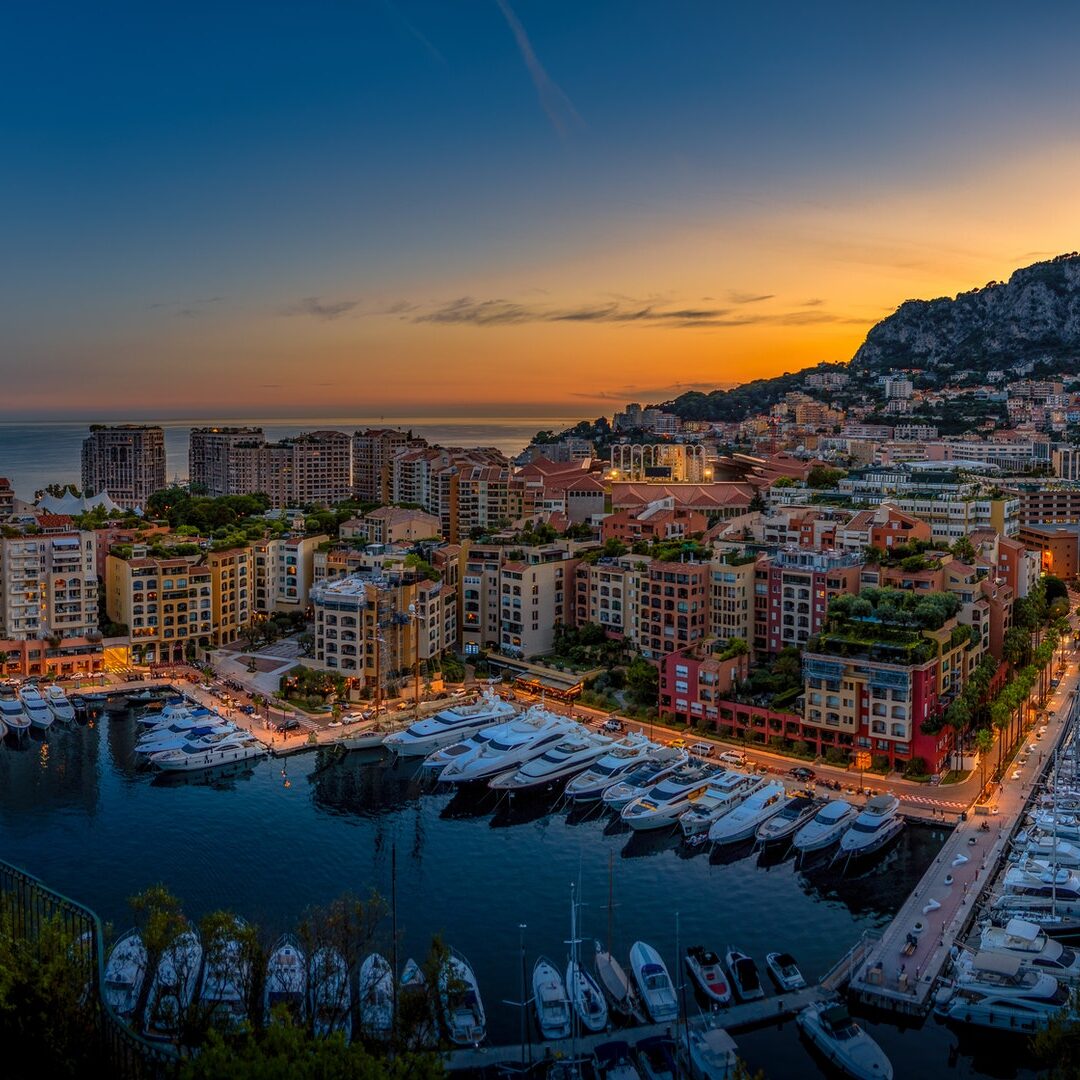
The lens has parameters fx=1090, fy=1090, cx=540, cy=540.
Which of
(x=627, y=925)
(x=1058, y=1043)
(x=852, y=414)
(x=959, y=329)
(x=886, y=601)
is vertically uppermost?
(x=959, y=329)

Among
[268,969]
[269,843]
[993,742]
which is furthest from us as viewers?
[993,742]

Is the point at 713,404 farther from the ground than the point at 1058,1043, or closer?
farther from the ground

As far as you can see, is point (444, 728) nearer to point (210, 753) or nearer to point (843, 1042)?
point (210, 753)

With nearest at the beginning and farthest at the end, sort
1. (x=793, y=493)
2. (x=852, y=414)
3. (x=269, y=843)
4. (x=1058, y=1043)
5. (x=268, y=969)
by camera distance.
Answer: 1. (x=1058, y=1043)
2. (x=268, y=969)
3. (x=269, y=843)
4. (x=793, y=493)
5. (x=852, y=414)

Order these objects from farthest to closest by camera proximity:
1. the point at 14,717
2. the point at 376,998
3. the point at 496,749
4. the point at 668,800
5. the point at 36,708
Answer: the point at 36,708 < the point at 14,717 < the point at 496,749 < the point at 668,800 < the point at 376,998

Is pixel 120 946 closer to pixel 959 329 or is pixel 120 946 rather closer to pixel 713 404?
pixel 713 404

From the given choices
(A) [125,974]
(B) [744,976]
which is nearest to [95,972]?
(A) [125,974]

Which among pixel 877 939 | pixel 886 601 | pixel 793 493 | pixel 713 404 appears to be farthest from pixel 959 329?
pixel 877 939
